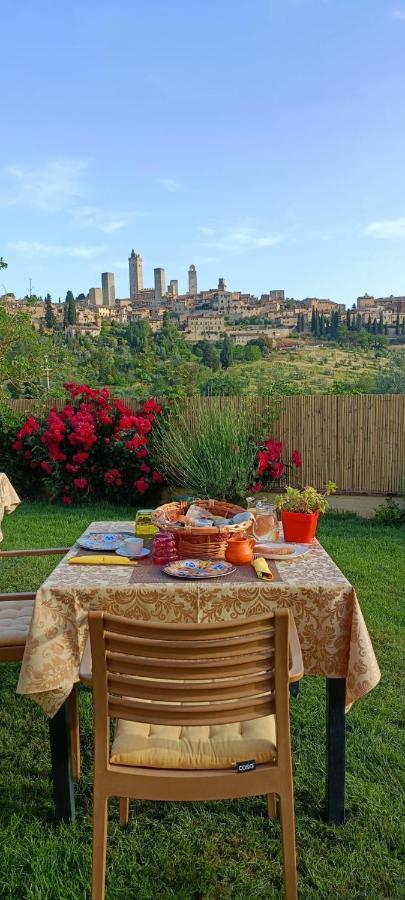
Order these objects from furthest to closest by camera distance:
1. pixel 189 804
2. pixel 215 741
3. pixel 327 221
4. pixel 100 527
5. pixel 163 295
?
pixel 163 295
pixel 327 221
pixel 100 527
pixel 189 804
pixel 215 741

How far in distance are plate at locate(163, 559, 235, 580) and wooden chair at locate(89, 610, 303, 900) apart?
0.56 meters

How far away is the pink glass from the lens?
2.55 meters

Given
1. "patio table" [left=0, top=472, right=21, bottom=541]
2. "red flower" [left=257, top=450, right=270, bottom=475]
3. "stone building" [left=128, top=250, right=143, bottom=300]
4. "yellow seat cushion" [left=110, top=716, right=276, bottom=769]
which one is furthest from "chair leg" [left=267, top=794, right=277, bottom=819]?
"stone building" [left=128, top=250, right=143, bottom=300]

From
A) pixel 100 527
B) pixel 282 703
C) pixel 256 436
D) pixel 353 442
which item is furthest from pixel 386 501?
pixel 282 703

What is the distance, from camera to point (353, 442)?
331 inches

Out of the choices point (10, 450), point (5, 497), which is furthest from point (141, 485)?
point (5, 497)

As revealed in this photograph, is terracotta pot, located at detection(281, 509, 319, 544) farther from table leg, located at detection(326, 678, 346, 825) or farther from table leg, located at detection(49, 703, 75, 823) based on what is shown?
table leg, located at detection(49, 703, 75, 823)

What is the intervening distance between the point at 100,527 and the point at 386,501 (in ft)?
18.5

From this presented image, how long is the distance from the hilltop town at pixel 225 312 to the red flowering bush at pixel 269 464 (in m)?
11.4

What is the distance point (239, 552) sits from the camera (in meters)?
2.51

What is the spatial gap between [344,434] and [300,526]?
5764 millimetres

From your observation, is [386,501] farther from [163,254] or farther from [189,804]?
[163,254]

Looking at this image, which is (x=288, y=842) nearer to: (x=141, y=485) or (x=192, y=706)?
(x=192, y=706)

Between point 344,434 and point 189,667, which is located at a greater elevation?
point 189,667
